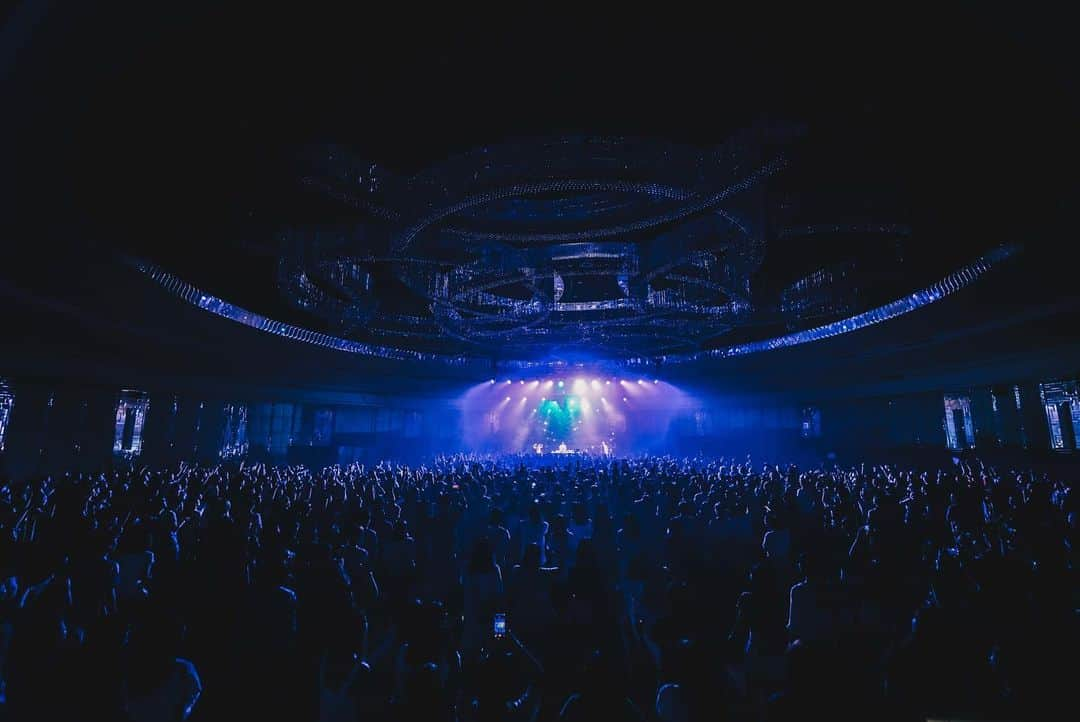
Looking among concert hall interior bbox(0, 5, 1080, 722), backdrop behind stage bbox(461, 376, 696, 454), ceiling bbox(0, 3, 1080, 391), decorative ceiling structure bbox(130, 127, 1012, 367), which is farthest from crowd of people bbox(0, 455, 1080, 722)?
backdrop behind stage bbox(461, 376, 696, 454)

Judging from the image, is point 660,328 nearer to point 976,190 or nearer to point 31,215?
point 976,190

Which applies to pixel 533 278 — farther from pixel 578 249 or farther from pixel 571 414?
pixel 571 414

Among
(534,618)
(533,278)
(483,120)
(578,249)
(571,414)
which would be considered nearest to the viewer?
(534,618)

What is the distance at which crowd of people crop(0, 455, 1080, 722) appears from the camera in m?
3.53

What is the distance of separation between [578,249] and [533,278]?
152 cm

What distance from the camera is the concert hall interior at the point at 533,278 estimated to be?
13.7 feet

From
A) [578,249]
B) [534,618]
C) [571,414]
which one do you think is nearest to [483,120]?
[578,249]

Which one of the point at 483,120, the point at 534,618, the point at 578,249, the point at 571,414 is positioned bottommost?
the point at 534,618

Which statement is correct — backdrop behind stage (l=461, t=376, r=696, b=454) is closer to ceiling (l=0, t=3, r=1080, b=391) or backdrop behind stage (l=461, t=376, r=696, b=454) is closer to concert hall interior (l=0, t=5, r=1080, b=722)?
concert hall interior (l=0, t=5, r=1080, b=722)

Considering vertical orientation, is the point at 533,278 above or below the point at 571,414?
above

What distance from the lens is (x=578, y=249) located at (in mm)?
11570

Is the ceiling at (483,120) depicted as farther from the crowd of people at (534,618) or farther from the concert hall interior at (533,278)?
the crowd of people at (534,618)

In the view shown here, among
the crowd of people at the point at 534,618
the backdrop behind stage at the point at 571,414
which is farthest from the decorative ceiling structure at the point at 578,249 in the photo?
the backdrop behind stage at the point at 571,414

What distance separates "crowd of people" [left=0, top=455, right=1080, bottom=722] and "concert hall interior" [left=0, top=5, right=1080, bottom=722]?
4 cm
